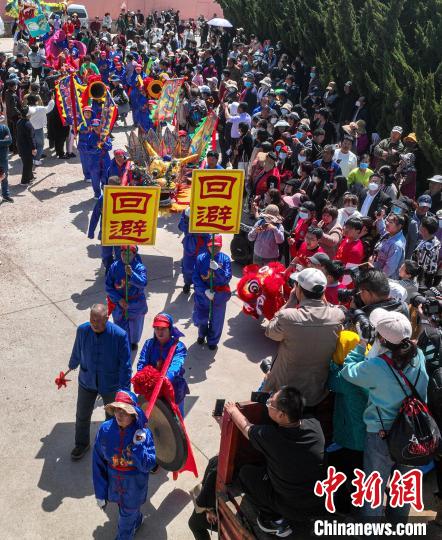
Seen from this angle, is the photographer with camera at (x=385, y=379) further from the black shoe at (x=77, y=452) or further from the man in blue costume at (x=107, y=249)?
the man in blue costume at (x=107, y=249)

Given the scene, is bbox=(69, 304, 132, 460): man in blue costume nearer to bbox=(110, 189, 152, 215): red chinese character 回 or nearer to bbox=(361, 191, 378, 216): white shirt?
bbox=(110, 189, 152, 215): red chinese character 回

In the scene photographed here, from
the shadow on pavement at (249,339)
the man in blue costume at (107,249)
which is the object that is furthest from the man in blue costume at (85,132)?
the shadow on pavement at (249,339)

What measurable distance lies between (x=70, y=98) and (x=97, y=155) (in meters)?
1.99

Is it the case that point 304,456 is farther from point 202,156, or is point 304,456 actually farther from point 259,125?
point 259,125

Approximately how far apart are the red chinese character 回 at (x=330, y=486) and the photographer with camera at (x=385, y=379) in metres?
0.23

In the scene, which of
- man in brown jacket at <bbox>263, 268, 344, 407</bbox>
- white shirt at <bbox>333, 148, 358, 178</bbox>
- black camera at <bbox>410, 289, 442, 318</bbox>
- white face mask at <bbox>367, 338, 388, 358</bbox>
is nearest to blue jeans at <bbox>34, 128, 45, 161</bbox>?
white shirt at <bbox>333, 148, 358, 178</bbox>

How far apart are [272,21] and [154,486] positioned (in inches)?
817

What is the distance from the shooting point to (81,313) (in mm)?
8852

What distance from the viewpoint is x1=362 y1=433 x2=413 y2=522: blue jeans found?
161 inches

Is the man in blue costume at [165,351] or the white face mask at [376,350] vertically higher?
the white face mask at [376,350]

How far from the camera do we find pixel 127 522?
5.07 metres

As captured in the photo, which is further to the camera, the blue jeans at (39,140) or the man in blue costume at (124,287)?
the blue jeans at (39,140)

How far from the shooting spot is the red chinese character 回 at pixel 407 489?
4113 mm

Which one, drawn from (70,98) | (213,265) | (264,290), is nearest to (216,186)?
(213,265)
